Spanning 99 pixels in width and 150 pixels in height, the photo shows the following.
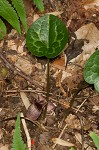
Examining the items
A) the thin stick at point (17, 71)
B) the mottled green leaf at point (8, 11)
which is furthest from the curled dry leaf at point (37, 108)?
Answer: the mottled green leaf at point (8, 11)

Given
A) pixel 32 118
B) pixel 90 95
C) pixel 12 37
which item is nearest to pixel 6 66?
pixel 12 37

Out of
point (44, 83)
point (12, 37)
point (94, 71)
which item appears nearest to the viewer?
point (94, 71)

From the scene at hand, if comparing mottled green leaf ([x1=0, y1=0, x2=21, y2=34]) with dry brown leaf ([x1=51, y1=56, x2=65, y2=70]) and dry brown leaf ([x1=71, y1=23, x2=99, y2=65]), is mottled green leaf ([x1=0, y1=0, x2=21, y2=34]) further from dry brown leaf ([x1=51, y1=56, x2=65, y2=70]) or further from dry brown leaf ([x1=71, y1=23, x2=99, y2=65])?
dry brown leaf ([x1=71, y1=23, x2=99, y2=65])

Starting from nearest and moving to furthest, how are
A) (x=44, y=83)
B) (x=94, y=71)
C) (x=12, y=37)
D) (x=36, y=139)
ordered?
(x=94, y=71), (x=36, y=139), (x=44, y=83), (x=12, y=37)

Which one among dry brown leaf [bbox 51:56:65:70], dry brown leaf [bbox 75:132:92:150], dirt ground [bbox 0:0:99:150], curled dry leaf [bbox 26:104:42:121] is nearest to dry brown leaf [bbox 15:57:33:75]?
dirt ground [bbox 0:0:99:150]

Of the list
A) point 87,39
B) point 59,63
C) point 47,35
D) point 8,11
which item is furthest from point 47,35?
point 87,39

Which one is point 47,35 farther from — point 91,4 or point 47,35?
point 91,4

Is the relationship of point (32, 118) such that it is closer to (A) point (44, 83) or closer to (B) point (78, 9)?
(A) point (44, 83)
